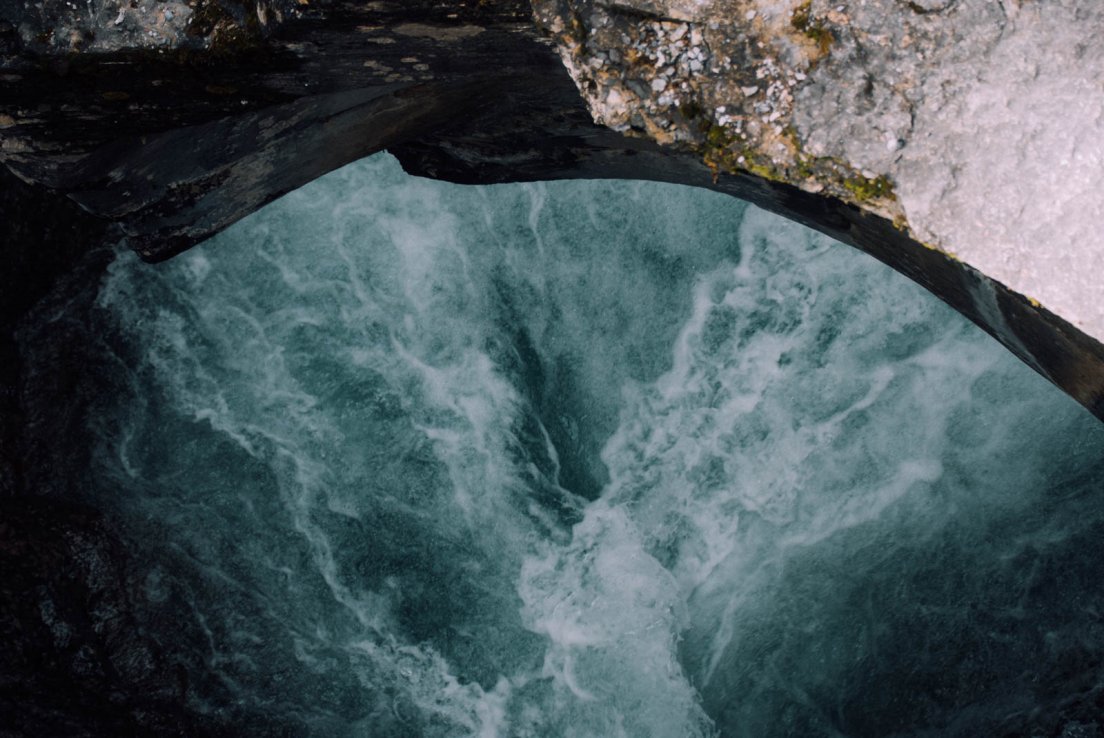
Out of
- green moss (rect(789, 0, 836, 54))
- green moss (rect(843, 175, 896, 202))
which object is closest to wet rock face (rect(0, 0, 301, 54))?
green moss (rect(789, 0, 836, 54))

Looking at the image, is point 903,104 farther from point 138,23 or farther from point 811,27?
point 138,23

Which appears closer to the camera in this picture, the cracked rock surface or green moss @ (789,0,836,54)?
the cracked rock surface

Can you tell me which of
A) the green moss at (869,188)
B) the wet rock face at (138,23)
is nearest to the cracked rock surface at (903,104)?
the green moss at (869,188)

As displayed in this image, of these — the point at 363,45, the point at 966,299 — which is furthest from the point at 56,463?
the point at 966,299

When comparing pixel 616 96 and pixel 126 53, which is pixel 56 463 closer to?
pixel 126 53

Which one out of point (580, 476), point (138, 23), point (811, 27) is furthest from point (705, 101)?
point (580, 476)

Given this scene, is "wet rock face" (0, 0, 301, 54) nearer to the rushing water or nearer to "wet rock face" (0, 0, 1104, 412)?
"wet rock face" (0, 0, 1104, 412)
